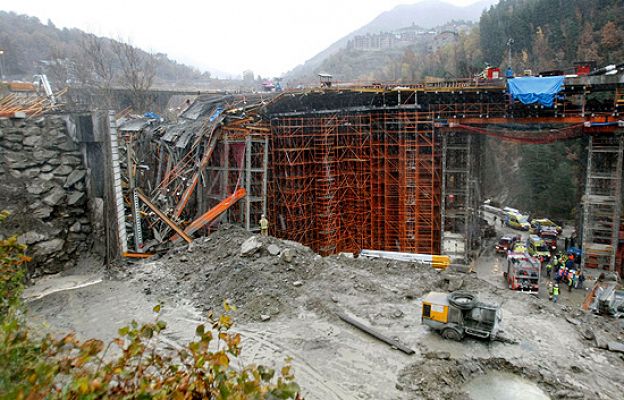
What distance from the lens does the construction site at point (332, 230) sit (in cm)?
1120

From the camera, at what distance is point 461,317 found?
11617mm

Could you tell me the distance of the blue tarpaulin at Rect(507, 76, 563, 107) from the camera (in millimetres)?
20625

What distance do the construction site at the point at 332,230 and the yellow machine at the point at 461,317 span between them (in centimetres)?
6

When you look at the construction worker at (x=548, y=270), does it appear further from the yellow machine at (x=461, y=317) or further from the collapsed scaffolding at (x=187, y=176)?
the collapsed scaffolding at (x=187, y=176)

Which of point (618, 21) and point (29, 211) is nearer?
point (29, 211)

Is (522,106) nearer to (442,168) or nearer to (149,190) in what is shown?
(442,168)

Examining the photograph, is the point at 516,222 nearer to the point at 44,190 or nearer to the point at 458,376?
the point at 458,376

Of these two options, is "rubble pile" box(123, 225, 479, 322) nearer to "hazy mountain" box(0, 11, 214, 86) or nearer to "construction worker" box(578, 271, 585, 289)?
"construction worker" box(578, 271, 585, 289)

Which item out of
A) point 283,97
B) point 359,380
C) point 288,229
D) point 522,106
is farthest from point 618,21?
point 359,380

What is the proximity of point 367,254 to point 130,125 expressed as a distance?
54.0ft

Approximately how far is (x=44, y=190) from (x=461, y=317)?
17.5 m

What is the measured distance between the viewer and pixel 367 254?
727 inches

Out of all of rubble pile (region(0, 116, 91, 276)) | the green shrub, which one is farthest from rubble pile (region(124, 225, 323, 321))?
the green shrub

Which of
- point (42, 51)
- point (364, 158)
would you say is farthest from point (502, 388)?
point (42, 51)
